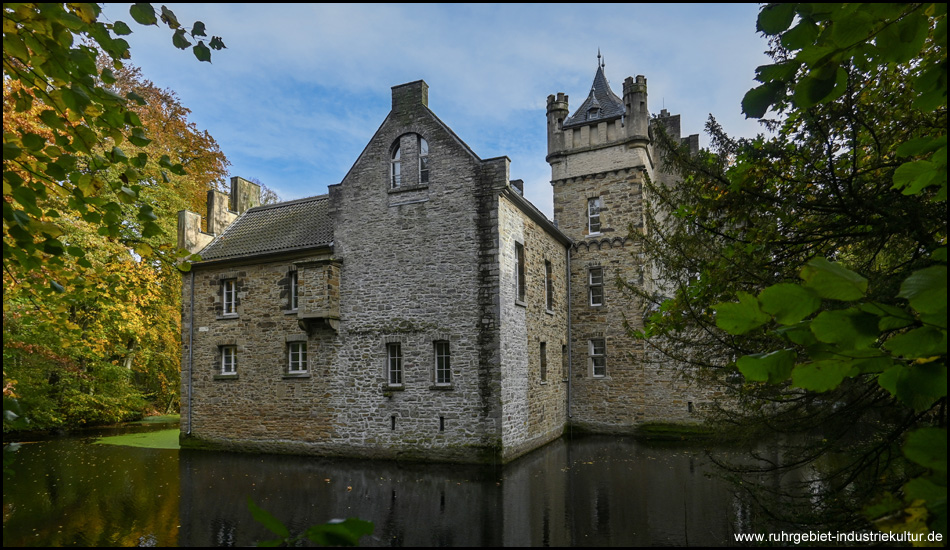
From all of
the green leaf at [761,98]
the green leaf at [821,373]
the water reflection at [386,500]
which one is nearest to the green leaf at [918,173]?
the green leaf at [761,98]

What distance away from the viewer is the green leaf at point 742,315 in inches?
61.9

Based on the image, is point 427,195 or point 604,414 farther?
point 604,414

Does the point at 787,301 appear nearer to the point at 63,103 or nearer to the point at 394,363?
the point at 63,103

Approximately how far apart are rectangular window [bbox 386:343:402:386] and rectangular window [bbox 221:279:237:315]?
5772 millimetres

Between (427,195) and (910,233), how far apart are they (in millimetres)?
11820

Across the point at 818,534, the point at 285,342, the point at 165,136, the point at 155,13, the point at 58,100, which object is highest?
the point at 165,136

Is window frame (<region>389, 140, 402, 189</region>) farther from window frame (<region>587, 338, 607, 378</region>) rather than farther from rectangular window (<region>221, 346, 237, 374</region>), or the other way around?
window frame (<region>587, 338, 607, 378</region>)

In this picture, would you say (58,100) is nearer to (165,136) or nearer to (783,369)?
(783,369)

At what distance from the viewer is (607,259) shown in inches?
780

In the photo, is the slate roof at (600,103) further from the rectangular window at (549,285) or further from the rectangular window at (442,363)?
the rectangular window at (442,363)

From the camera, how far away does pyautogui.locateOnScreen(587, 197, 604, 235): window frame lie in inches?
790

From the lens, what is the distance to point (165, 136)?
22.9m

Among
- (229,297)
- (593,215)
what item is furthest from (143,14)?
(593,215)

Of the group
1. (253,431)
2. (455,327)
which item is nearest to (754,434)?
(455,327)
